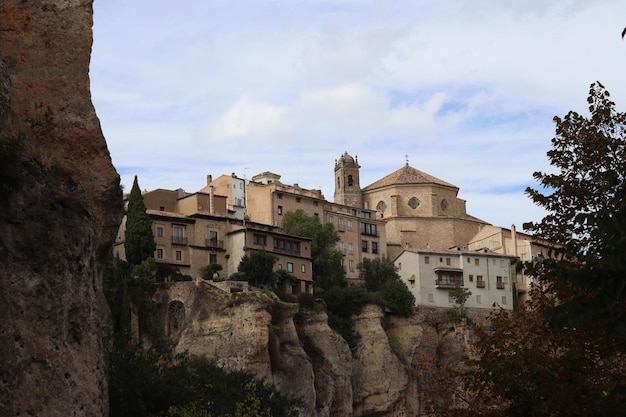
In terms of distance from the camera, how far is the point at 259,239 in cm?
8031

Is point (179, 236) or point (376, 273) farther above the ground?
point (179, 236)

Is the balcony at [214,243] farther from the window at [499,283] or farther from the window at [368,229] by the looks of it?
the window at [499,283]

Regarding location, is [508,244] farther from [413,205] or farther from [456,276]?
[413,205]

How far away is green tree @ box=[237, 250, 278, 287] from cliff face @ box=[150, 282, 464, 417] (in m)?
3.71

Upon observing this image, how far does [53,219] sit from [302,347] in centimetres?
5328

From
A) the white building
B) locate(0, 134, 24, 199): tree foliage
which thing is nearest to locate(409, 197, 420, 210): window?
the white building

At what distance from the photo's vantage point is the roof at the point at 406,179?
117 meters

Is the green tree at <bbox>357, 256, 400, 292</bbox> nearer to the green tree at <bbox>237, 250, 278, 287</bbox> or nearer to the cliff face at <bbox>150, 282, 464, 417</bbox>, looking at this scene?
the cliff face at <bbox>150, 282, 464, 417</bbox>

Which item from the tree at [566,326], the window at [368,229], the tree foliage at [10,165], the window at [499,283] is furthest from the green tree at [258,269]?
the tree foliage at [10,165]

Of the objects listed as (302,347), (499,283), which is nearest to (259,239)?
(302,347)

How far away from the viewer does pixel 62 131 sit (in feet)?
71.7

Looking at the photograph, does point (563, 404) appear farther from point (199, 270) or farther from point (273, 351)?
point (199, 270)

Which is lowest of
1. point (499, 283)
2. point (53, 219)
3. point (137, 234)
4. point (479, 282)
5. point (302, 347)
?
point (302, 347)

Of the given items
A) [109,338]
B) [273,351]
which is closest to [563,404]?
[109,338]
